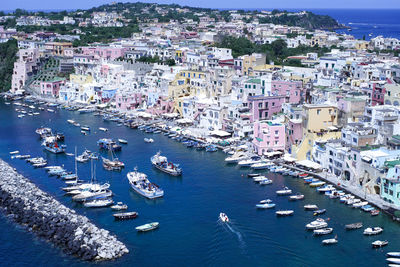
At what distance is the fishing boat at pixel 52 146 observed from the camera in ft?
126

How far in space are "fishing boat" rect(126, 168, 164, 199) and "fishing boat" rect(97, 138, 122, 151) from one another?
689cm

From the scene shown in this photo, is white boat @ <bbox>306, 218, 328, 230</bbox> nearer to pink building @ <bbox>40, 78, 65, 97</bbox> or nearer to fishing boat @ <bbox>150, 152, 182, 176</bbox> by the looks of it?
fishing boat @ <bbox>150, 152, 182, 176</bbox>

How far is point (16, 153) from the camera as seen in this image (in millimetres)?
38188

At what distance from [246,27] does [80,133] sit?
62.3 meters

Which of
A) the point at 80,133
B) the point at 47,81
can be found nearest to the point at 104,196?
the point at 80,133

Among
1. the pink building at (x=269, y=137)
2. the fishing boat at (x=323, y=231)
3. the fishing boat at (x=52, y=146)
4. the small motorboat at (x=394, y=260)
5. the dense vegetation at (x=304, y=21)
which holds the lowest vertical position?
the small motorboat at (x=394, y=260)

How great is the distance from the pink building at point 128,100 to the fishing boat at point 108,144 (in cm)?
1249

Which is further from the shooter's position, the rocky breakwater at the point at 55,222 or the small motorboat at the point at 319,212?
the small motorboat at the point at 319,212

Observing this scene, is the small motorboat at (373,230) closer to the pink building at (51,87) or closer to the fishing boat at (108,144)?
the fishing boat at (108,144)

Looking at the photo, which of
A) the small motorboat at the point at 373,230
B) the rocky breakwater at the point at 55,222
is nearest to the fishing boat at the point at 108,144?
the rocky breakwater at the point at 55,222

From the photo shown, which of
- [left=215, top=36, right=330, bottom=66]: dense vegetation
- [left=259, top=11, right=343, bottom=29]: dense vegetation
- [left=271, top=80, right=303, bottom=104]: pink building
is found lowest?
[left=271, top=80, right=303, bottom=104]: pink building

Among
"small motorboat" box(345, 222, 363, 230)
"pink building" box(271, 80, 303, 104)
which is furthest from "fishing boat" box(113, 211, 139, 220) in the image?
"pink building" box(271, 80, 303, 104)

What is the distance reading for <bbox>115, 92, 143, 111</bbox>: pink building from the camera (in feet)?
169

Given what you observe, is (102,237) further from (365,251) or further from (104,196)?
(365,251)
